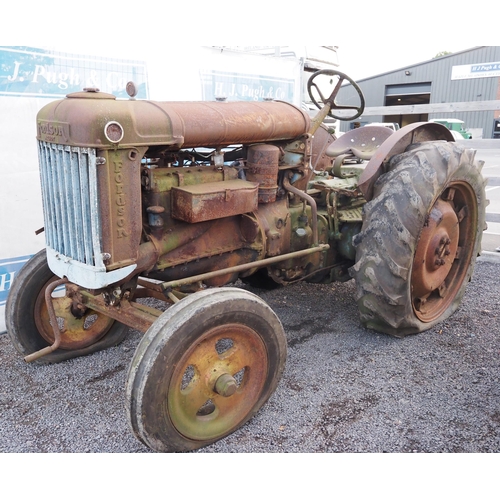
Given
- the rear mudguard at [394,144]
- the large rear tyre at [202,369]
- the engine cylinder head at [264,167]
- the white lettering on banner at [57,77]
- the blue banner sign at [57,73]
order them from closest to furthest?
the large rear tyre at [202,369] < the engine cylinder head at [264,167] < the rear mudguard at [394,144] < the blue banner sign at [57,73] < the white lettering on banner at [57,77]

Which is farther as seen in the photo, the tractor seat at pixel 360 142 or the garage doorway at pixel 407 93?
the garage doorway at pixel 407 93

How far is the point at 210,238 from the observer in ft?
9.32

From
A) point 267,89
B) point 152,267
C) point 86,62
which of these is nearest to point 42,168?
point 152,267

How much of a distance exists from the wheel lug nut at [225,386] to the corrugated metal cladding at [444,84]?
15971 mm

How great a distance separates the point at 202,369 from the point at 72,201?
977 mm

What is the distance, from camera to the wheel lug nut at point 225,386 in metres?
2.27

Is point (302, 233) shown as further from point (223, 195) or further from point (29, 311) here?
point (29, 311)

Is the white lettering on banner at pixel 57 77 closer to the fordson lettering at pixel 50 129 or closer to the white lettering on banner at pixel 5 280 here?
the white lettering on banner at pixel 5 280

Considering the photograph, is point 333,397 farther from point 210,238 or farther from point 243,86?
point 243,86

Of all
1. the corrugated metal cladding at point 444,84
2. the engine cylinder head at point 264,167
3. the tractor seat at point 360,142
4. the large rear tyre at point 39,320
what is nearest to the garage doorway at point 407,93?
the corrugated metal cladding at point 444,84

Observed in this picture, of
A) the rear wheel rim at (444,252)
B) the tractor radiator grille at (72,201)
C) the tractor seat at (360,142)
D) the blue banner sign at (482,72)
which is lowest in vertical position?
the rear wheel rim at (444,252)

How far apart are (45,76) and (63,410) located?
2.46 m

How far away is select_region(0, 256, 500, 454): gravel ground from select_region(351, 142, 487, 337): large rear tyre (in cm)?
22

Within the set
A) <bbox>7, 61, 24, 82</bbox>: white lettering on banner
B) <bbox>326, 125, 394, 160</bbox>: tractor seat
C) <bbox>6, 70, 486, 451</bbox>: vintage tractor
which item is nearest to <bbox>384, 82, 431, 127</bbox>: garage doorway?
<bbox>326, 125, 394, 160</bbox>: tractor seat
